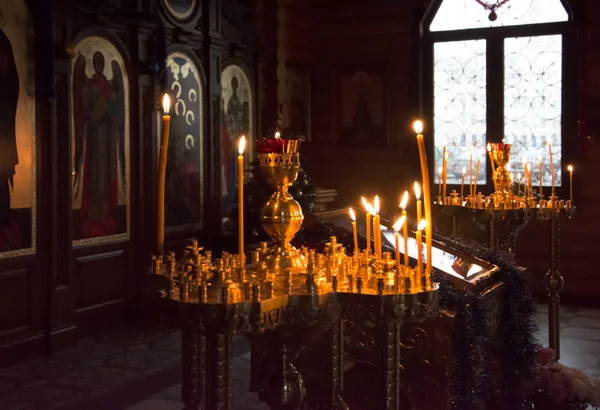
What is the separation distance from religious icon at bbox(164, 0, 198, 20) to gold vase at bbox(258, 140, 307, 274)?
4.84 meters

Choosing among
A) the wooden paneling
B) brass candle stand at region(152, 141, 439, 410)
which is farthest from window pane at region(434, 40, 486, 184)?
brass candle stand at region(152, 141, 439, 410)

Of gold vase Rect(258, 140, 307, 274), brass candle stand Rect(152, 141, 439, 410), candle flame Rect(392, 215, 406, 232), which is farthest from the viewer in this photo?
gold vase Rect(258, 140, 307, 274)

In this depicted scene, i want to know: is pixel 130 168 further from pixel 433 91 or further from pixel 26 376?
pixel 433 91

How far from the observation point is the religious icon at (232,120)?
24.6 feet

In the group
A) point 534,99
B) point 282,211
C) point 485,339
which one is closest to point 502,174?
Result: point 485,339

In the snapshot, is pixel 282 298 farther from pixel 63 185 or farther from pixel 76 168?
pixel 76 168

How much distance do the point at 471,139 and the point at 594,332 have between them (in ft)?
8.89

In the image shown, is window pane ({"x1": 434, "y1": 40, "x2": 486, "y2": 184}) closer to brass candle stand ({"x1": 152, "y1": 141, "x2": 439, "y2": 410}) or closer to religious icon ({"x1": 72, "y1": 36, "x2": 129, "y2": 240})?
religious icon ({"x1": 72, "y1": 36, "x2": 129, "y2": 240})

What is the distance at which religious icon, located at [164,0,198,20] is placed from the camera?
6.65 meters

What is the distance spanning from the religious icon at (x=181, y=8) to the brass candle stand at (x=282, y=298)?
15.8 ft

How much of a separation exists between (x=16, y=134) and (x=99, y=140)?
33.9 inches

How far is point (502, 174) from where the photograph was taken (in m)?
4.62

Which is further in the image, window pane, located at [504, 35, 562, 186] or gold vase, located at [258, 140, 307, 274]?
window pane, located at [504, 35, 562, 186]

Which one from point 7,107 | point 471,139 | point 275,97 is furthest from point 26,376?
point 471,139
